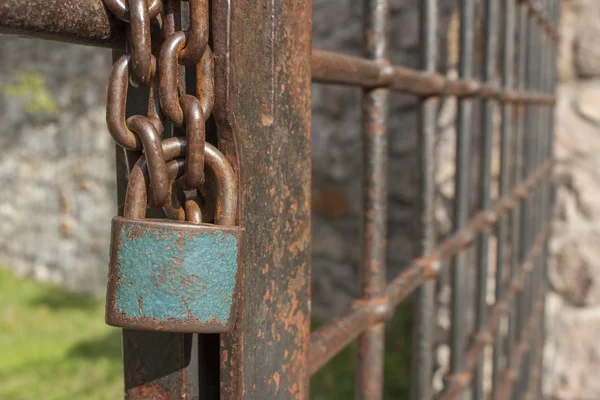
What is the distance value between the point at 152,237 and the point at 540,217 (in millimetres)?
1747

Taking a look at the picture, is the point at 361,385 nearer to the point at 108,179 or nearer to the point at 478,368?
the point at 478,368

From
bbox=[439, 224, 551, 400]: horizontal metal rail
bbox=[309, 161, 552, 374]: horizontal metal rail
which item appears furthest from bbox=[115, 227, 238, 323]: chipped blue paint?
bbox=[439, 224, 551, 400]: horizontal metal rail

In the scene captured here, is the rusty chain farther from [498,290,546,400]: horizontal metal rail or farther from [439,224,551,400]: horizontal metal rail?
[498,290,546,400]: horizontal metal rail

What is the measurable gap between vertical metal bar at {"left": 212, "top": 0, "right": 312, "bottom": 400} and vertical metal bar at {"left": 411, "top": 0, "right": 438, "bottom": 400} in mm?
434

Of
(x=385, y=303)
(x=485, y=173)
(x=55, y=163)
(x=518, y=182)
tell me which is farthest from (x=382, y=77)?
(x=55, y=163)

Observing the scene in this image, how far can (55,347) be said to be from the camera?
310cm

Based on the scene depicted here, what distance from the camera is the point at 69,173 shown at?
4.10 metres

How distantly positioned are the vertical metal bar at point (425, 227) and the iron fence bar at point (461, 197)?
0.16 metres

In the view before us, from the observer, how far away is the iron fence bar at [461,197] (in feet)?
3.43

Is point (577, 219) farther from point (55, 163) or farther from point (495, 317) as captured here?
point (55, 163)

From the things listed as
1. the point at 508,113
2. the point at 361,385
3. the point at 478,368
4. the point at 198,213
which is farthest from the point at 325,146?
the point at 198,213

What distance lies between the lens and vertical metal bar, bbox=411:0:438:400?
35.3 inches

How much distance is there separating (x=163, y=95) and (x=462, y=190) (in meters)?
0.80

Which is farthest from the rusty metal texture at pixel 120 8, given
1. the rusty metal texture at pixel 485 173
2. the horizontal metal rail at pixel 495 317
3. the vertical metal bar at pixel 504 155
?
the vertical metal bar at pixel 504 155
